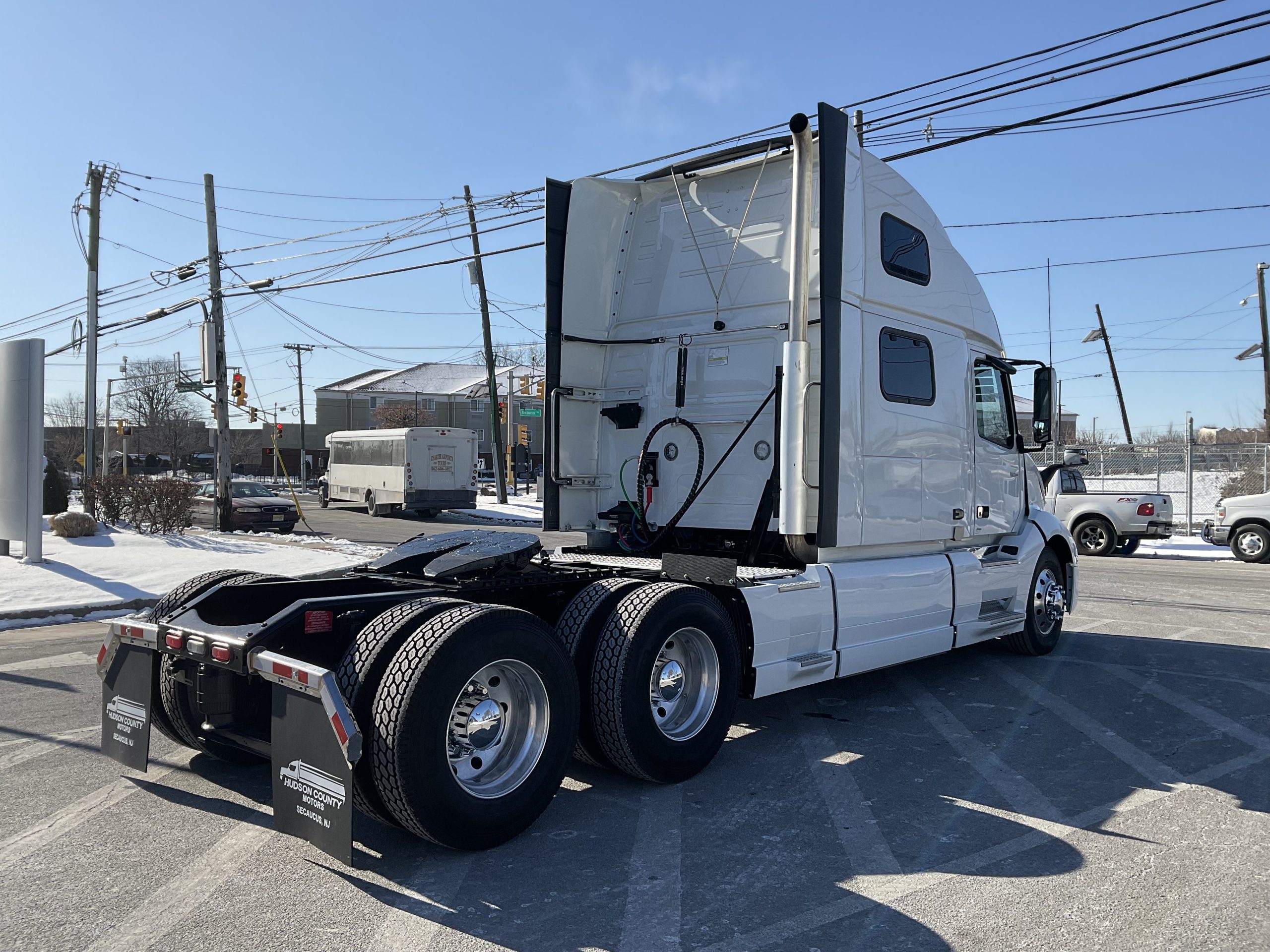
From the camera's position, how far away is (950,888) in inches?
142

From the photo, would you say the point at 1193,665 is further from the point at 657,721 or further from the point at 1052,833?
the point at 657,721

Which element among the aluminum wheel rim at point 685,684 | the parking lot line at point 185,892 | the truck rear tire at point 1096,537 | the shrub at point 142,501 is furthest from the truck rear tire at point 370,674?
the truck rear tire at point 1096,537

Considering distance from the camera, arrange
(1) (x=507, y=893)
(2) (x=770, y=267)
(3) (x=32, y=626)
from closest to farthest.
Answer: (1) (x=507, y=893)
(2) (x=770, y=267)
(3) (x=32, y=626)

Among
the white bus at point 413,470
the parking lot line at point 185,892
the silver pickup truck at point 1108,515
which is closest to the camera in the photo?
the parking lot line at point 185,892

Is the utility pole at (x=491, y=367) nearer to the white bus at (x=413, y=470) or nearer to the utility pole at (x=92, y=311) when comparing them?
the white bus at (x=413, y=470)

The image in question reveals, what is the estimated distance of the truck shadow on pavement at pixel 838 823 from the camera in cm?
335

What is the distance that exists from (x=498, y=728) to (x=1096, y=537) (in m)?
18.0

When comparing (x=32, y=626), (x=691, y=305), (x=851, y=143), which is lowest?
(x=32, y=626)

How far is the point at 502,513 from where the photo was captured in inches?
1323

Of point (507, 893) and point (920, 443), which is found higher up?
point (920, 443)

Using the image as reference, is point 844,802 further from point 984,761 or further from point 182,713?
point 182,713

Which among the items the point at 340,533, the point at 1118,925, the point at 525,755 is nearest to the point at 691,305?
the point at 525,755

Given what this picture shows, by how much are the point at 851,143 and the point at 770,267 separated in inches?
37.4

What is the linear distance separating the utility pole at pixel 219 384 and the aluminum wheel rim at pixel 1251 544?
68.6ft
